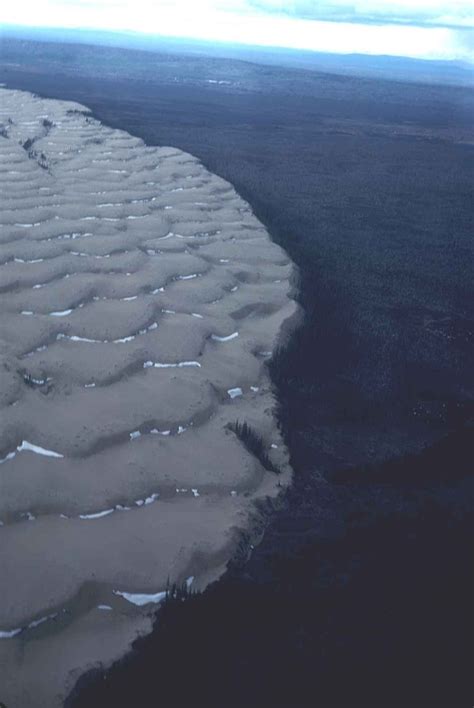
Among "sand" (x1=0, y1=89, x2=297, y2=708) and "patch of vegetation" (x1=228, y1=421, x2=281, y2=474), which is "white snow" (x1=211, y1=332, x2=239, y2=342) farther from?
"patch of vegetation" (x1=228, y1=421, x2=281, y2=474)

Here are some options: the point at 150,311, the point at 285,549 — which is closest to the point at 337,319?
the point at 150,311

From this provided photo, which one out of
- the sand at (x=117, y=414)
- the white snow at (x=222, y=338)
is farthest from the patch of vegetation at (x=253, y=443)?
the white snow at (x=222, y=338)

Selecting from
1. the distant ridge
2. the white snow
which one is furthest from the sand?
the distant ridge

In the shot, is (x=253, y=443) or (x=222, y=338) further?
(x=222, y=338)

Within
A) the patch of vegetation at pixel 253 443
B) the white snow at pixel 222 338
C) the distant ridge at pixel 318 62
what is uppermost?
the distant ridge at pixel 318 62

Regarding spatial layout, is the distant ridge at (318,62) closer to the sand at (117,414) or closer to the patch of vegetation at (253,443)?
the sand at (117,414)

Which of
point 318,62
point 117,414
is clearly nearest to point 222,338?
point 117,414

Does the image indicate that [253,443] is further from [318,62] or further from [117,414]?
[318,62]

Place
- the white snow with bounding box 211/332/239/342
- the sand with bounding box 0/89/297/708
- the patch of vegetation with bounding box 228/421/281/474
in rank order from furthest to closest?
the white snow with bounding box 211/332/239/342 < the patch of vegetation with bounding box 228/421/281/474 < the sand with bounding box 0/89/297/708
